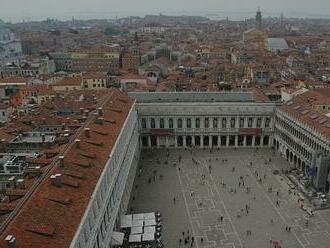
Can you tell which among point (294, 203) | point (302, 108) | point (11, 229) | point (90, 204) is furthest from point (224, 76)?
point (11, 229)

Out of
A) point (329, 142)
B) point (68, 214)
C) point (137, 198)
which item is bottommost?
point (137, 198)

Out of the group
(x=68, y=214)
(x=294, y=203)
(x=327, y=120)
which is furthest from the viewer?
(x=327, y=120)

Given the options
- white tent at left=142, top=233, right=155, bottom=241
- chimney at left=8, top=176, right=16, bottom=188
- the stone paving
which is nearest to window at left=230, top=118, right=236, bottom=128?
the stone paving

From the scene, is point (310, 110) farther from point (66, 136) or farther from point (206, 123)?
point (66, 136)

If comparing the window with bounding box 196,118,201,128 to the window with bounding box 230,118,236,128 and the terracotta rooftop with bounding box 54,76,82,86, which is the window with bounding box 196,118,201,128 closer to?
the window with bounding box 230,118,236,128

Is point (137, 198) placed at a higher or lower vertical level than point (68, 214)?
lower

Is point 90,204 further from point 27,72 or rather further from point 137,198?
point 27,72
